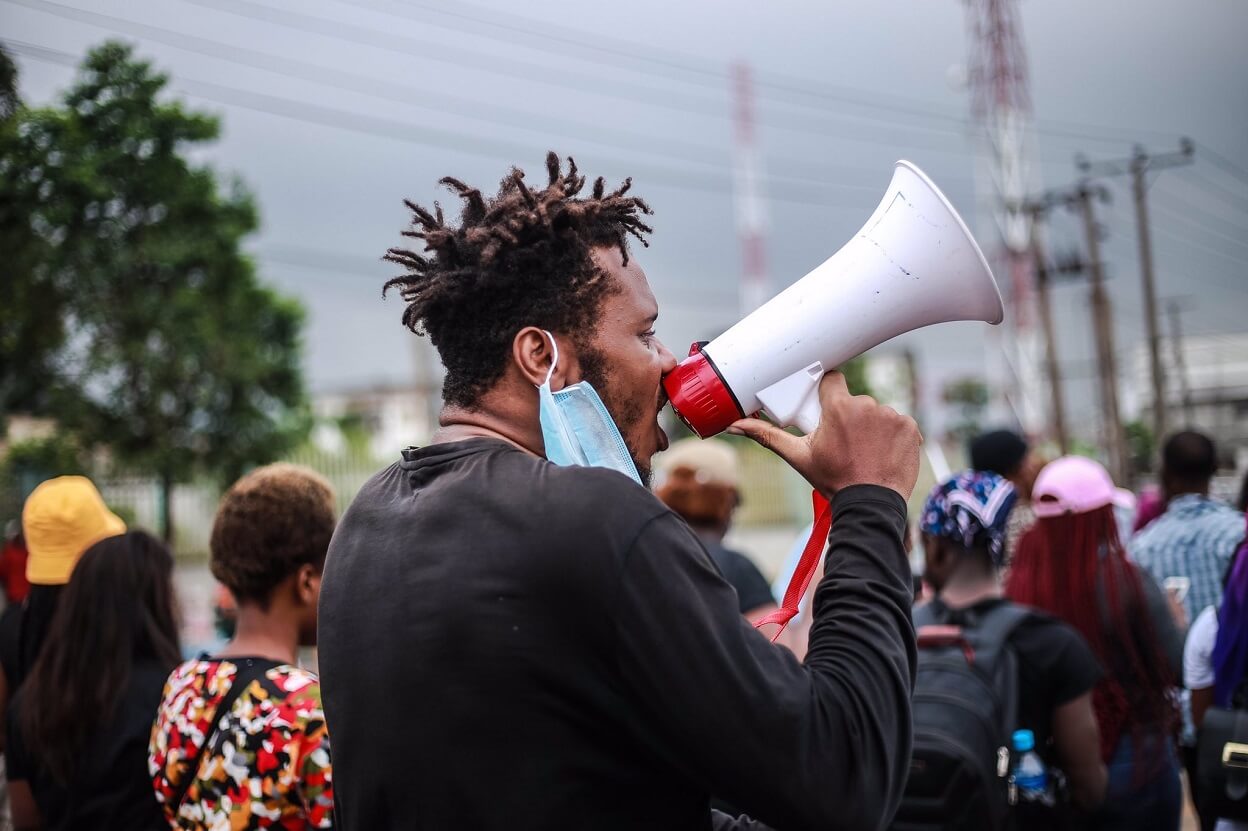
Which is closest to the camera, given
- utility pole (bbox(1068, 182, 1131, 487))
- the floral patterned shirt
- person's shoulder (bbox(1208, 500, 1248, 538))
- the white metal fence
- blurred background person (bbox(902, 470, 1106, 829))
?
the floral patterned shirt

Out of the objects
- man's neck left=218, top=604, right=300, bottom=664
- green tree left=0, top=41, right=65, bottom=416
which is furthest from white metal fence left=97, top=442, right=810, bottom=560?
man's neck left=218, top=604, right=300, bottom=664

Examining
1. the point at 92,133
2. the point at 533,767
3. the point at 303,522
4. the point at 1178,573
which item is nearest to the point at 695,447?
the point at 1178,573

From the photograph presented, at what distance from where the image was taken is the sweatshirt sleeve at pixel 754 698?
1.29m

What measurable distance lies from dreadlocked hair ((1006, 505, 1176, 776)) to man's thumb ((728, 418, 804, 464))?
A: 2.38 metres

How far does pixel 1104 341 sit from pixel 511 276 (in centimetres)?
2249

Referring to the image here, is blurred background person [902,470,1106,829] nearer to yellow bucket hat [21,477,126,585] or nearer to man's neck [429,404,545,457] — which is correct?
man's neck [429,404,545,457]

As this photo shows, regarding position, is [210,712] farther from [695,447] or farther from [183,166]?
[183,166]

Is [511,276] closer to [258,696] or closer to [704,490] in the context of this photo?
[258,696]

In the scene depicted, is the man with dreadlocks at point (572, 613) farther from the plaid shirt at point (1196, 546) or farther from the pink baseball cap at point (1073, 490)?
the plaid shirt at point (1196, 546)

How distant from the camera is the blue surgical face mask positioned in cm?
156

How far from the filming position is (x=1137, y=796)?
357 cm

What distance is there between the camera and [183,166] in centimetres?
962

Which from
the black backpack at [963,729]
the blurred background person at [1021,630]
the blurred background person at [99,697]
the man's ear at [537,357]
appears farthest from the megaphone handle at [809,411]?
the blurred background person at [99,697]

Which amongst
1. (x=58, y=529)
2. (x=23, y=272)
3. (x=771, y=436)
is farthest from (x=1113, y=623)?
(x=23, y=272)
